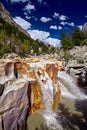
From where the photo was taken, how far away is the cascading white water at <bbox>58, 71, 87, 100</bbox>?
2400 centimetres

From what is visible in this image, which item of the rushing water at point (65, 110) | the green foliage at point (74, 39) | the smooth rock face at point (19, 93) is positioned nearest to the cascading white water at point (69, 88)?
the rushing water at point (65, 110)

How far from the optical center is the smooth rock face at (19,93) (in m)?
12.9

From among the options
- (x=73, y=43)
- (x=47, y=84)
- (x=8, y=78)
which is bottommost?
(x=47, y=84)

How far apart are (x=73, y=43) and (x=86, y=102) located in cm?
5784

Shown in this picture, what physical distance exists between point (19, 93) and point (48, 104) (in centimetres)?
529

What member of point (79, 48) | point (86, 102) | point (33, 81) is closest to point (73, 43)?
point (79, 48)

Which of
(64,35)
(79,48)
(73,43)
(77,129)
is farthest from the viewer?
(64,35)

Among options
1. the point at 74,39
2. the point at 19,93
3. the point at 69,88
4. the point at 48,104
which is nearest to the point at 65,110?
the point at 48,104

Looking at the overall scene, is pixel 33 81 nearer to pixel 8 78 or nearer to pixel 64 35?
pixel 8 78

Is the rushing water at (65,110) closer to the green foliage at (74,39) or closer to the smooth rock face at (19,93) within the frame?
the smooth rock face at (19,93)

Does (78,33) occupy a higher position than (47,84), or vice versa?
(78,33)

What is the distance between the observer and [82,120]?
16062 mm

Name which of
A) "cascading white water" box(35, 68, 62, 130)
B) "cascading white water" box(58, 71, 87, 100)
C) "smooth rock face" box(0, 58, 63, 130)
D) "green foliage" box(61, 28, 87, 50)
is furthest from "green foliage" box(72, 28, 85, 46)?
"smooth rock face" box(0, 58, 63, 130)

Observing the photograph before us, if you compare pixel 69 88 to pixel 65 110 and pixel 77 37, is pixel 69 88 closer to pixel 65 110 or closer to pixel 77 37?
pixel 65 110
